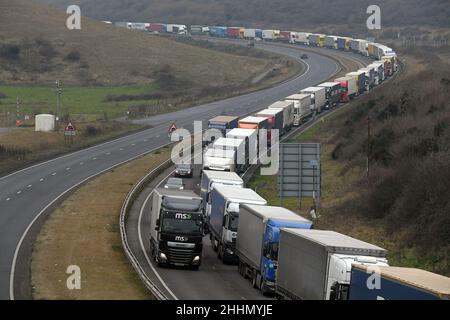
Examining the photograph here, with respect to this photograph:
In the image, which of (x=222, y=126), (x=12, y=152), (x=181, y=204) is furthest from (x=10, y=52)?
(x=181, y=204)

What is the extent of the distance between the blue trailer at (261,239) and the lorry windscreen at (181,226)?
2113 mm

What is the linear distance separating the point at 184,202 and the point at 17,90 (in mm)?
102931

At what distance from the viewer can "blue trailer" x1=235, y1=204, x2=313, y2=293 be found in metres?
38.2

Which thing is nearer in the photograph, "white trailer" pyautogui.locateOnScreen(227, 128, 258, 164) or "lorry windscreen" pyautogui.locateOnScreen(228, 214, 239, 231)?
"lorry windscreen" pyautogui.locateOnScreen(228, 214, 239, 231)

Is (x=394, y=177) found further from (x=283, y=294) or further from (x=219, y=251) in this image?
(x=283, y=294)

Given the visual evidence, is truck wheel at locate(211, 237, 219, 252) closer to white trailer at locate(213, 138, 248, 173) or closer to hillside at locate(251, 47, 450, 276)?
hillside at locate(251, 47, 450, 276)

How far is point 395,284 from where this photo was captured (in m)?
26.2

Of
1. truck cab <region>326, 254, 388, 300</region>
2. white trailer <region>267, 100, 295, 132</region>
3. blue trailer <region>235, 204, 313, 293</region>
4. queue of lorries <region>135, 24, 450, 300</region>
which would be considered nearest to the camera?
queue of lorries <region>135, 24, 450, 300</region>

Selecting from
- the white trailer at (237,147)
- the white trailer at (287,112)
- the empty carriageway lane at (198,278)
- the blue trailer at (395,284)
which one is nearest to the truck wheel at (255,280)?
the empty carriageway lane at (198,278)

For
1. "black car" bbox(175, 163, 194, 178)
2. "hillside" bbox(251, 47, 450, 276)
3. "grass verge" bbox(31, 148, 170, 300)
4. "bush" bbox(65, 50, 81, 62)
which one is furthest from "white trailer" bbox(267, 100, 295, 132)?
"bush" bbox(65, 50, 81, 62)

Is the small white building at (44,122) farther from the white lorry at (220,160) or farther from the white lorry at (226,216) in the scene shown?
the white lorry at (226,216)

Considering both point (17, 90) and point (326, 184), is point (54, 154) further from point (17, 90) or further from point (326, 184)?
point (17, 90)

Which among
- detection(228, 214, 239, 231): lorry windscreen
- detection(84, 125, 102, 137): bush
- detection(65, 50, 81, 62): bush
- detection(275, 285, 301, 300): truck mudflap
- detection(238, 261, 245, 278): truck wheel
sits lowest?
detection(84, 125, 102, 137): bush

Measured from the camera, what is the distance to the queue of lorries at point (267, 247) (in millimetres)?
27797
